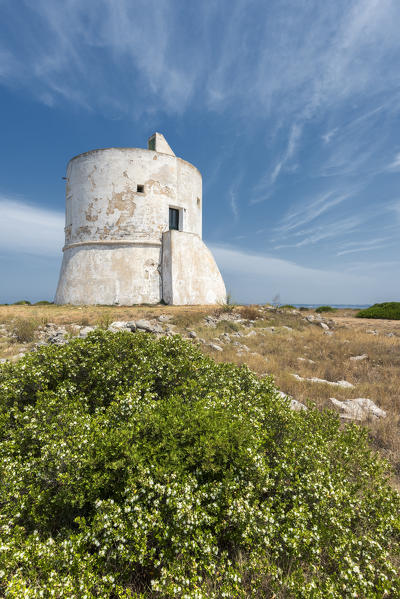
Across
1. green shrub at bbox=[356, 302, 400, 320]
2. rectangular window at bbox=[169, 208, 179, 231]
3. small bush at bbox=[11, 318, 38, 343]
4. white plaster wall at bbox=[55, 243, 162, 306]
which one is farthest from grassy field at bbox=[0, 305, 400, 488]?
green shrub at bbox=[356, 302, 400, 320]

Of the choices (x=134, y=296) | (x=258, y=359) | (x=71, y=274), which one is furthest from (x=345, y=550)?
(x=71, y=274)

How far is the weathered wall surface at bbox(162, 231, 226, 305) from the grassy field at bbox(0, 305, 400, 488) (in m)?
3.51

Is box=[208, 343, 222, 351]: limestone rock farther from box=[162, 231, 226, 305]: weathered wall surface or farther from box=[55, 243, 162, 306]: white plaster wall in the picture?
box=[55, 243, 162, 306]: white plaster wall

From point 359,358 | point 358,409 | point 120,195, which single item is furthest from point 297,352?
point 120,195

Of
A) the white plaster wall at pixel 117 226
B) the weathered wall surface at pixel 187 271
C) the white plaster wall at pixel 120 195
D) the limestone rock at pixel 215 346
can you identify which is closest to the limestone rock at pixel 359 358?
the limestone rock at pixel 215 346

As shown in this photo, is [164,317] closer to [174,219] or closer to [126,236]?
[126,236]

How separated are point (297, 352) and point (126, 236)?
36.1ft

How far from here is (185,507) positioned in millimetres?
1762

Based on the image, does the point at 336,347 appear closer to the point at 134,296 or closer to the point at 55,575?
the point at 55,575

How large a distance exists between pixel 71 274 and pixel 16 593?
51.5 ft

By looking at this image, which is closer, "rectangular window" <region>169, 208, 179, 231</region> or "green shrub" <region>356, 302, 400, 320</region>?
"rectangular window" <region>169, 208, 179, 231</region>

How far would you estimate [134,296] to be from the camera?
48.5ft

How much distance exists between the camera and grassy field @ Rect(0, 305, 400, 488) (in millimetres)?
4754

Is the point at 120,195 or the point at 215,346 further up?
the point at 120,195
